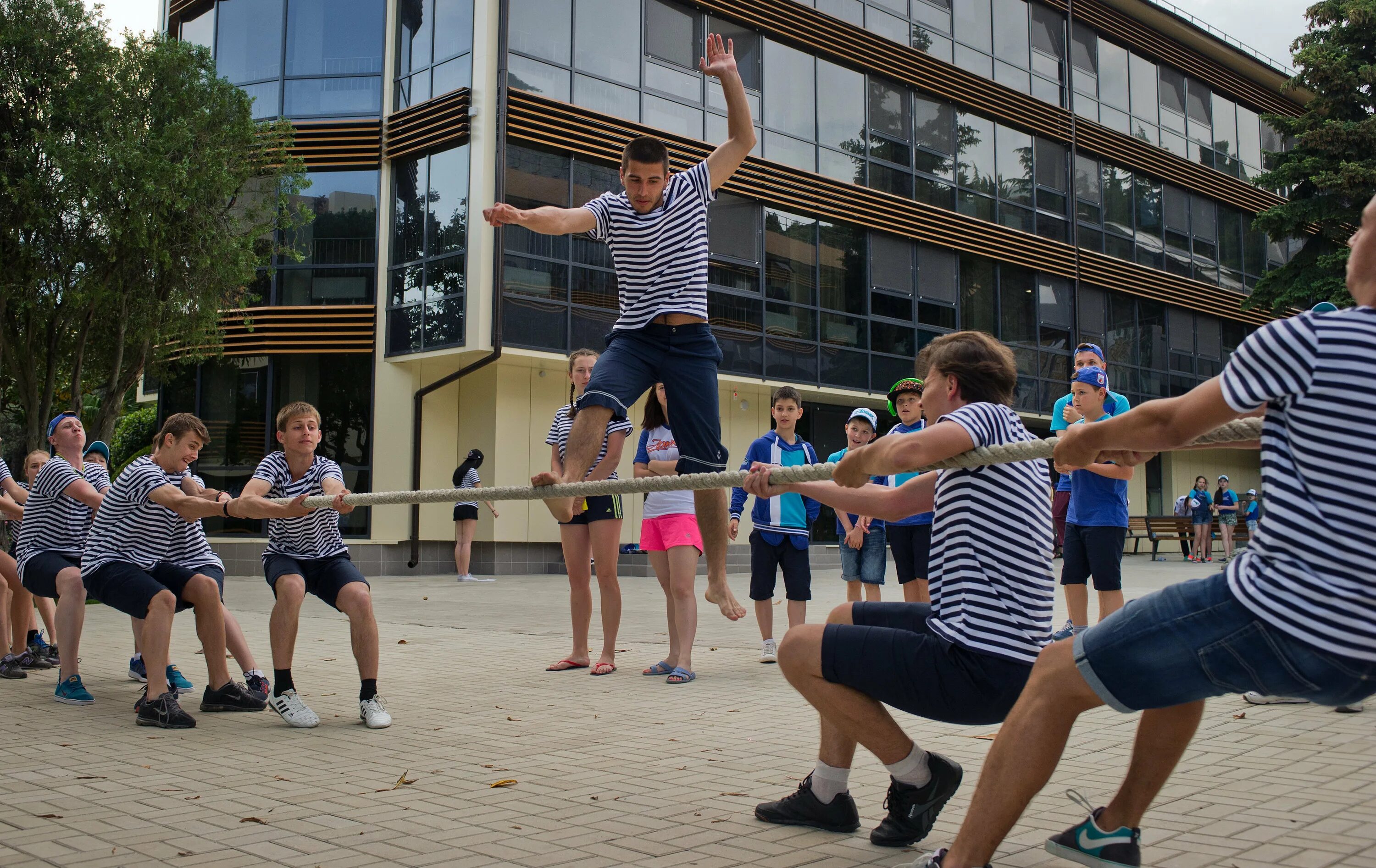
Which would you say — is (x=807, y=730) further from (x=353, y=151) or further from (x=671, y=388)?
(x=353, y=151)

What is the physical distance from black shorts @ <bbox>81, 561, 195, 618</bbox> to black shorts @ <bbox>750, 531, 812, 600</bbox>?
12.5 ft

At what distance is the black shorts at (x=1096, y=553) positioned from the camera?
24.4 ft

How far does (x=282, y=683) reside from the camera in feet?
20.7

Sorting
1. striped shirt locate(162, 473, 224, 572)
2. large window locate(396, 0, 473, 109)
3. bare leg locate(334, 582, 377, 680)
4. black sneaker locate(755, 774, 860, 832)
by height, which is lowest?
black sneaker locate(755, 774, 860, 832)

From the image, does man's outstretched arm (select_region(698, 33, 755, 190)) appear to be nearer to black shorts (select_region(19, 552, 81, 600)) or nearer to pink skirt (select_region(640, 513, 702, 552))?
pink skirt (select_region(640, 513, 702, 552))

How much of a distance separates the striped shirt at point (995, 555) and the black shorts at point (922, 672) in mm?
47

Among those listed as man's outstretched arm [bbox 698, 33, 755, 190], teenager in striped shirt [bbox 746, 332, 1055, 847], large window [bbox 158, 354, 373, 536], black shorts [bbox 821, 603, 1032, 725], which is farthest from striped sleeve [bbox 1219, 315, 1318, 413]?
large window [bbox 158, 354, 373, 536]

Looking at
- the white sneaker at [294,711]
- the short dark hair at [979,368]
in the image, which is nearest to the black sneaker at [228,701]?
the white sneaker at [294,711]

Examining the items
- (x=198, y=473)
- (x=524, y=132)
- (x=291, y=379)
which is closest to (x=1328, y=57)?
(x=524, y=132)

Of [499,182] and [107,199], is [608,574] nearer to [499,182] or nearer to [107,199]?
[107,199]

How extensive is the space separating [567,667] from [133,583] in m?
3.02

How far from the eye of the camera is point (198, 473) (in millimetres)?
22047

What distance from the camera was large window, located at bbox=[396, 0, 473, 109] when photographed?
67.1 feet

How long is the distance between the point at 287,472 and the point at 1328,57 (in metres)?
29.1
